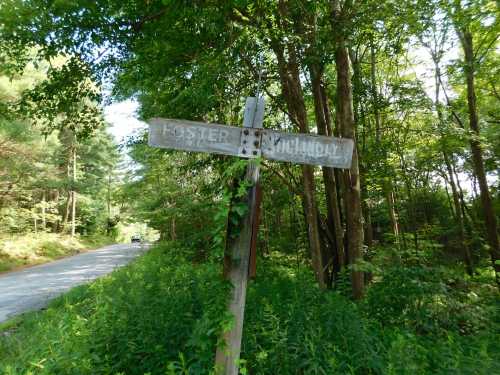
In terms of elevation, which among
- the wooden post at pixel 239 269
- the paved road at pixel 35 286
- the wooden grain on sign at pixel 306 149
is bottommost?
the paved road at pixel 35 286

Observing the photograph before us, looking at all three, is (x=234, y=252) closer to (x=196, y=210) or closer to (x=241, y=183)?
(x=241, y=183)

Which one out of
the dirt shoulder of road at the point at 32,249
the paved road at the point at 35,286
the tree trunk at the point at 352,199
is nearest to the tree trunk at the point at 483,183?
the tree trunk at the point at 352,199

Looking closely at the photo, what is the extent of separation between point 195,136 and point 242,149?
1.14 feet

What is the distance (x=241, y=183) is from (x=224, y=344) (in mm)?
1089

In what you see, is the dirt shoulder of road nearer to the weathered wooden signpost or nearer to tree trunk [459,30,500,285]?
the weathered wooden signpost

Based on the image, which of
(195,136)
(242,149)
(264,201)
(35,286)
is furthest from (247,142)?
(35,286)

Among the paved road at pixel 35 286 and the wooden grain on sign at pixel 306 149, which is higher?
the wooden grain on sign at pixel 306 149

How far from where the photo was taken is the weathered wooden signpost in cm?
239

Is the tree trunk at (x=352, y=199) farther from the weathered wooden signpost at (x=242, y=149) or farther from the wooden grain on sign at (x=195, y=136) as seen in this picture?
the wooden grain on sign at (x=195, y=136)

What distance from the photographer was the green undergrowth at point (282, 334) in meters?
3.01

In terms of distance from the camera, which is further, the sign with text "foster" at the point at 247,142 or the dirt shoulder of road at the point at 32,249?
the dirt shoulder of road at the point at 32,249

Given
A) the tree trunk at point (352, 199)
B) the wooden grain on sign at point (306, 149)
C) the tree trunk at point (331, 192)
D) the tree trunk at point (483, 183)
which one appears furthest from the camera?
the tree trunk at point (483, 183)

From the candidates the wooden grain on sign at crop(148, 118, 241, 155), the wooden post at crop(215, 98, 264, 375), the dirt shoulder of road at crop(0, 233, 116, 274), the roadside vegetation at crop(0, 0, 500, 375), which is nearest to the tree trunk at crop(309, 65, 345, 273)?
the roadside vegetation at crop(0, 0, 500, 375)

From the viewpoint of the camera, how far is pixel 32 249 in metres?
18.9
